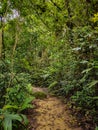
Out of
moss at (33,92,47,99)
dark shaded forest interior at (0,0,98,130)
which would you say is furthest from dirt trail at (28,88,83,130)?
moss at (33,92,47,99)

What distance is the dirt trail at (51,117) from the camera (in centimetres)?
550

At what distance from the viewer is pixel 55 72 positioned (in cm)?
923

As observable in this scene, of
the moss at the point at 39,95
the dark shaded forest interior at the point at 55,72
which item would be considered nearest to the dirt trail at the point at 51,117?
the dark shaded forest interior at the point at 55,72

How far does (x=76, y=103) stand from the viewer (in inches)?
249

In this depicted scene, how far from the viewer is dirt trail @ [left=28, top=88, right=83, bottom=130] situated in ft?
18.0

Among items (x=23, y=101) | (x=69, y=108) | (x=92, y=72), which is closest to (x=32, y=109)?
(x=23, y=101)

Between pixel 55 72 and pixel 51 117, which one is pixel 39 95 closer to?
pixel 55 72

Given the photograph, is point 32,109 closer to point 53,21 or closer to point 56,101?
point 56,101

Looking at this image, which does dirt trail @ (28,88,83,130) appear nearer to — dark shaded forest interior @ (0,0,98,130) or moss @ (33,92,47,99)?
dark shaded forest interior @ (0,0,98,130)

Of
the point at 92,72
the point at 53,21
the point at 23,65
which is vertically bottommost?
the point at 92,72

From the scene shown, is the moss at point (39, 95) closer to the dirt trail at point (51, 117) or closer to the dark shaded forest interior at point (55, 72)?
the dark shaded forest interior at point (55, 72)

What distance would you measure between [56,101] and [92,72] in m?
2.39

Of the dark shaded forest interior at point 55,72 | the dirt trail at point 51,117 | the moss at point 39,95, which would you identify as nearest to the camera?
the dark shaded forest interior at point 55,72

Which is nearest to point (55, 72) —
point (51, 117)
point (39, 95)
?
point (39, 95)
